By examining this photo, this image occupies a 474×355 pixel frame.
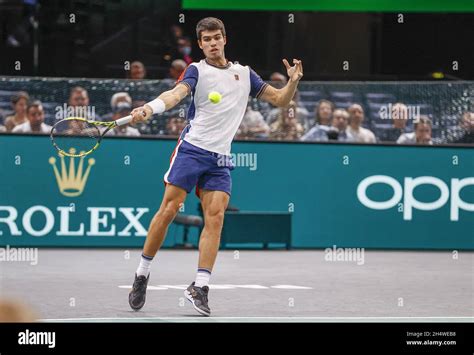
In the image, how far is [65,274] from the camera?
1255 centimetres

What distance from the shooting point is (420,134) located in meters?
16.7

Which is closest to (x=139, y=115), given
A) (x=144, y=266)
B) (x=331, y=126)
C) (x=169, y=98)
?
(x=169, y=98)

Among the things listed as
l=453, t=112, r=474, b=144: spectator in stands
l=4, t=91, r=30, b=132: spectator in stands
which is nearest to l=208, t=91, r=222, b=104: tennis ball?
l=4, t=91, r=30, b=132: spectator in stands

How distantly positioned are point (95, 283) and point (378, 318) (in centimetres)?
357

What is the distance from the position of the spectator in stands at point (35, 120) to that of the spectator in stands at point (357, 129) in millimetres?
4105

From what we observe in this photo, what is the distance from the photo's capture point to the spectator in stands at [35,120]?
16016 millimetres

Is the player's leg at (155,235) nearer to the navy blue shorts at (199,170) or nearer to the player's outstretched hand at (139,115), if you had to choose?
the navy blue shorts at (199,170)

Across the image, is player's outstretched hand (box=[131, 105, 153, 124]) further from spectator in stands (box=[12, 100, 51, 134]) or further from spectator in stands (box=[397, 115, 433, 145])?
spectator in stands (box=[397, 115, 433, 145])

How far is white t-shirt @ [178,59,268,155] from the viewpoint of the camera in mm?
9398

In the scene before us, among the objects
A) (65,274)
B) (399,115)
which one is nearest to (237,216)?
(399,115)

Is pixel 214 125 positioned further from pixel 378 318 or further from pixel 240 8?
pixel 240 8

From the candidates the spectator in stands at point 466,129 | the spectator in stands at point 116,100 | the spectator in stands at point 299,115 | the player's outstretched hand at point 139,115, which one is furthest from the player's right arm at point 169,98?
the spectator in stands at point 466,129

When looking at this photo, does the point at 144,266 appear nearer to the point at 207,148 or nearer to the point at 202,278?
the point at 202,278

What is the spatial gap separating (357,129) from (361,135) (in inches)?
3.9
